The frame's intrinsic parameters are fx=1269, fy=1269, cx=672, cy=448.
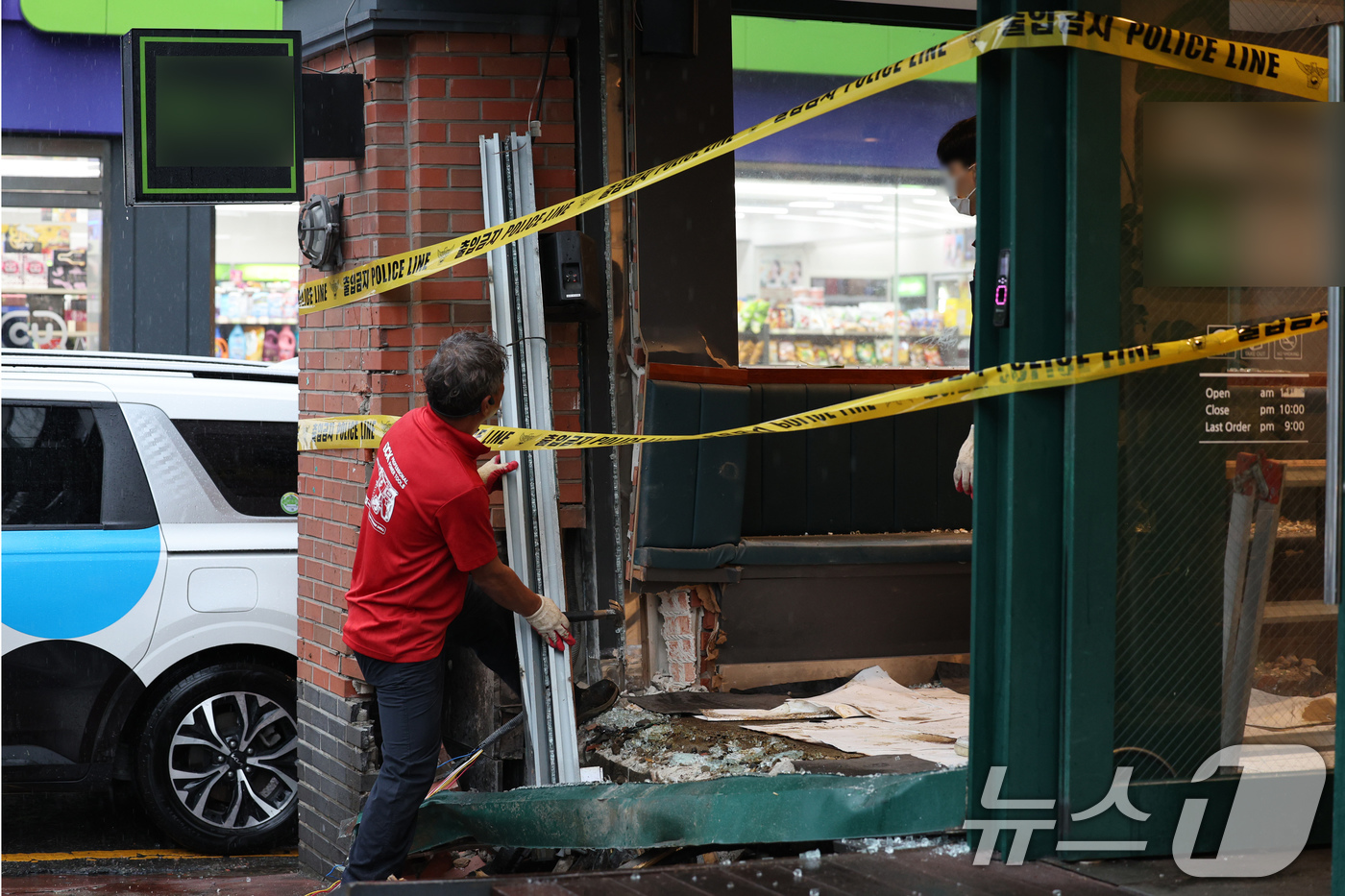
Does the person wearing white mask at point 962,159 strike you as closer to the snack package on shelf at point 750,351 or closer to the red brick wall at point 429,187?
the red brick wall at point 429,187

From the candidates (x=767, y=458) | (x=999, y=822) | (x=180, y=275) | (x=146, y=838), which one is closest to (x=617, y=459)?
(x=767, y=458)

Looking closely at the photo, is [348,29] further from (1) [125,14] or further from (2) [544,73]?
(1) [125,14]

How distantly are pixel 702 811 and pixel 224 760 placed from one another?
2.91 m

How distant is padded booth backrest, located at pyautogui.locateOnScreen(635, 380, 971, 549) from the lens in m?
5.51

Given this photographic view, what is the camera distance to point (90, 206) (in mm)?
10812

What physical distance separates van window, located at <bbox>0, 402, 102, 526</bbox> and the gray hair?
2564 mm

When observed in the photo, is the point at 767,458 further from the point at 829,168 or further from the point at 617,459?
the point at 829,168

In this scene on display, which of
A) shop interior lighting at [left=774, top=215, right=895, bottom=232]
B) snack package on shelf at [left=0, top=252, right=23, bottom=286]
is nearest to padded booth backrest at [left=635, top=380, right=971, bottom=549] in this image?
shop interior lighting at [left=774, top=215, right=895, bottom=232]

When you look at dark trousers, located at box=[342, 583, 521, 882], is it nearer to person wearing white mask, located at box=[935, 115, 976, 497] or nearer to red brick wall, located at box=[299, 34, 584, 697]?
red brick wall, located at box=[299, 34, 584, 697]

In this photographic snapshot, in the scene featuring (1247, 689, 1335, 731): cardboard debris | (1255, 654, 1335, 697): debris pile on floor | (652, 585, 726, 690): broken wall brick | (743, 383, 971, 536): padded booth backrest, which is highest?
A: (743, 383, 971, 536): padded booth backrest

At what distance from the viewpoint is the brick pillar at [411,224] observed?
496cm

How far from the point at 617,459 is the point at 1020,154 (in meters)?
2.46

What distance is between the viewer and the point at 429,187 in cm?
496

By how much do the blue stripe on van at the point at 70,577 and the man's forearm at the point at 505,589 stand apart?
7.43ft
